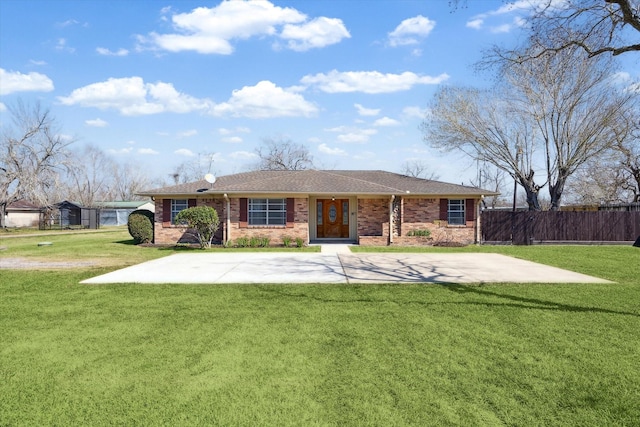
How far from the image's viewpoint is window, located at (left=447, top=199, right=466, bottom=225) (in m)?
18.8

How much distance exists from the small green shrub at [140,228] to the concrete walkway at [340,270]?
592 centimetres

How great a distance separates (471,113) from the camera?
2419cm

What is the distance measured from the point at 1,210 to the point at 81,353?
41708 millimetres

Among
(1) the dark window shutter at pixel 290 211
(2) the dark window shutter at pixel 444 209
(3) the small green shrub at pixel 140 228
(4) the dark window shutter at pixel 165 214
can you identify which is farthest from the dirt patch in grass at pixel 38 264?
(2) the dark window shutter at pixel 444 209

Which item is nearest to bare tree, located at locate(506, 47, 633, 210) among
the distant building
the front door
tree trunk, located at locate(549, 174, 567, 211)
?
tree trunk, located at locate(549, 174, 567, 211)

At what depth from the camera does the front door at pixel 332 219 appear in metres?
19.5

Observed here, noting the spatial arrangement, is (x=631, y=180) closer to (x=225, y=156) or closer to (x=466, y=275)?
(x=466, y=275)

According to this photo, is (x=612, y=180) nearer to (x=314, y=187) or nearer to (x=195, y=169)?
(x=314, y=187)

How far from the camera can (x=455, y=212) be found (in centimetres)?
1883

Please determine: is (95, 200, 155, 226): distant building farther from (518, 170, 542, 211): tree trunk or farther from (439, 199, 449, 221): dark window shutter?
(518, 170, 542, 211): tree trunk

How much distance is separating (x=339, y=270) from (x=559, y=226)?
49.8 ft

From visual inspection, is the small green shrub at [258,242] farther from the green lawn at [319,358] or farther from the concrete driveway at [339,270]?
the green lawn at [319,358]

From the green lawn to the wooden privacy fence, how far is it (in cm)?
1250

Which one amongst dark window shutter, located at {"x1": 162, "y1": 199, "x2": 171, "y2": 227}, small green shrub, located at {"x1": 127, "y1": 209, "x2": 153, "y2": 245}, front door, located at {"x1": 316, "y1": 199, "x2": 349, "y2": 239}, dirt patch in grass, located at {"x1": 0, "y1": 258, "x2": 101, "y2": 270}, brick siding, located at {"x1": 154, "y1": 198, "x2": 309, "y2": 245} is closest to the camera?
dirt patch in grass, located at {"x1": 0, "y1": 258, "x2": 101, "y2": 270}
